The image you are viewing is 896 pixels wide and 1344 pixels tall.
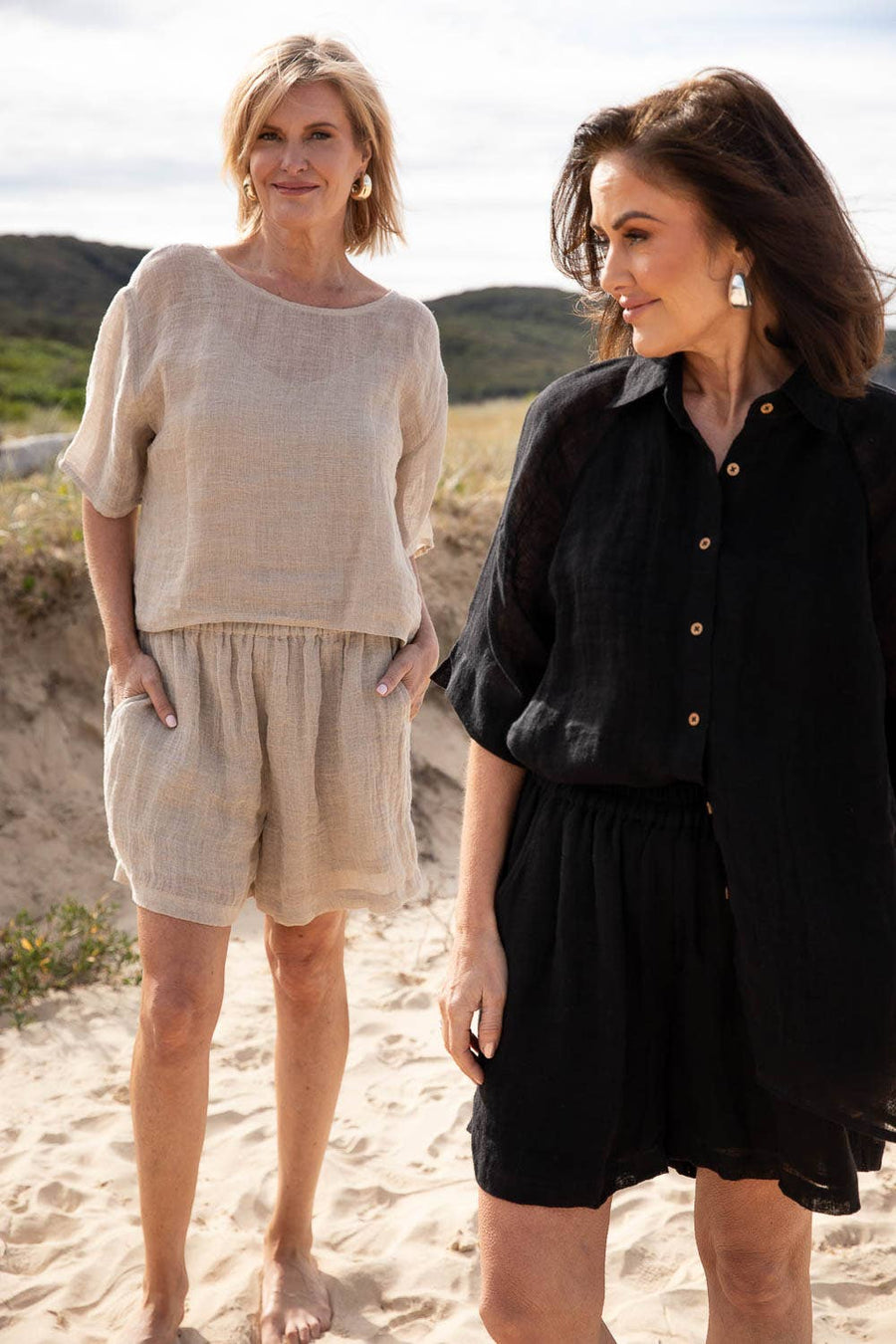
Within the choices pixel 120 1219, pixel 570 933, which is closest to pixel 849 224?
pixel 570 933

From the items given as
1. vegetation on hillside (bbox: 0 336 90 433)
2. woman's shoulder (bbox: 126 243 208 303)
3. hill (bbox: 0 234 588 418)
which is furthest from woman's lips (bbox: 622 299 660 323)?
hill (bbox: 0 234 588 418)

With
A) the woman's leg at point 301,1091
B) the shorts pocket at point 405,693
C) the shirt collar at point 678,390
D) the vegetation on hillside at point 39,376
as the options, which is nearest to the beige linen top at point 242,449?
the shorts pocket at point 405,693

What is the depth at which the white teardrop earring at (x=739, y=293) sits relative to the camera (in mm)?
1818

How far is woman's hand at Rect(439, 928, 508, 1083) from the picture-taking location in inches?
75.0

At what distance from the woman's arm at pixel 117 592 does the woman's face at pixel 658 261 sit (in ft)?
4.14

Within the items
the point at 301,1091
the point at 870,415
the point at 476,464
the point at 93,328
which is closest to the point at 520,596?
the point at 870,415

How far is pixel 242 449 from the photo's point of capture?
258cm

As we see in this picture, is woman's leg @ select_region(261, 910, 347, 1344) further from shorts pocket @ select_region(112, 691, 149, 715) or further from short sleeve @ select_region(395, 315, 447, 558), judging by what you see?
short sleeve @ select_region(395, 315, 447, 558)

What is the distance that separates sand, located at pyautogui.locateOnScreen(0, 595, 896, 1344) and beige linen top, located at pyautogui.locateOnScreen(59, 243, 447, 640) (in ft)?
5.04

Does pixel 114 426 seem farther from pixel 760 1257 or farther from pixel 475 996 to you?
pixel 760 1257

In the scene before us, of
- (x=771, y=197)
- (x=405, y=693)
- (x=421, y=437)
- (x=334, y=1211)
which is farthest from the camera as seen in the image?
(x=334, y=1211)

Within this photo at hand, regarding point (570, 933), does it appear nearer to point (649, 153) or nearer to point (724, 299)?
point (724, 299)

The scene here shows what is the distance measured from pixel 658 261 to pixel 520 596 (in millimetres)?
499

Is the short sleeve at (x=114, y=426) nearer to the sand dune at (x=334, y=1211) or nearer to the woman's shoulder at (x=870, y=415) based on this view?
the woman's shoulder at (x=870, y=415)
